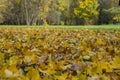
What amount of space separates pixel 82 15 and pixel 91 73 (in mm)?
54112

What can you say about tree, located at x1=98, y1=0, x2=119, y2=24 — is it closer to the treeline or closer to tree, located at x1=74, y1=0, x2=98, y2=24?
the treeline

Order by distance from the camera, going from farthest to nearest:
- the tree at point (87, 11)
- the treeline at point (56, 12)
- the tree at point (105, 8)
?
the tree at point (87, 11) < the tree at point (105, 8) < the treeline at point (56, 12)

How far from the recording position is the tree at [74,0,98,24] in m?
55.2

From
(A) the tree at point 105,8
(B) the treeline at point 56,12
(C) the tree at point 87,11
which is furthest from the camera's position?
(C) the tree at point 87,11

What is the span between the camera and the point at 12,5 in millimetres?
43375

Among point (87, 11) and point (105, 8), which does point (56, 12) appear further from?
point (87, 11)

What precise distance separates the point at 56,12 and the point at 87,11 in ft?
37.0

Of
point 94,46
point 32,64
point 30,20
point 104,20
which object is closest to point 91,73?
point 32,64

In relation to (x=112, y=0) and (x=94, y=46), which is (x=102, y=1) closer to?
(x=112, y=0)

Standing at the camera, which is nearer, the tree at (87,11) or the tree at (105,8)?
the tree at (105,8)

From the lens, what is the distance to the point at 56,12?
4744 centimetres

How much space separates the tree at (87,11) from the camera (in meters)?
55.2

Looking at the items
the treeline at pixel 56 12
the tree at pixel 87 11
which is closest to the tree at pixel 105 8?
the treeline at pixel 56 12

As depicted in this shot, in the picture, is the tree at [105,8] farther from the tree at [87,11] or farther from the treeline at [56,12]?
the tree at [87,11]
